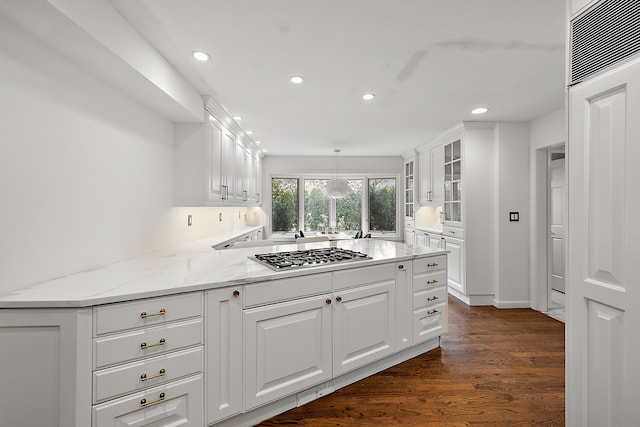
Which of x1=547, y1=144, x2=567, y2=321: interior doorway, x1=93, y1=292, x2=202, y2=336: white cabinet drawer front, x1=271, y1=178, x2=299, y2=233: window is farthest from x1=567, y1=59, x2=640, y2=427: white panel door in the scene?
x1=271, y1=178, x2=299, y2=233: window

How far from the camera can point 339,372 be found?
202 centimetres

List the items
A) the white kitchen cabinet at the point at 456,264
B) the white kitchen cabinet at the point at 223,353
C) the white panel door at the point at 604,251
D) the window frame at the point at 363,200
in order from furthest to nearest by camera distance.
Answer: the window frame at the point at 363,200 → the white kitchen cabinet at the point at 456,264 → the white kitchen cabinet at the point at 223,353 → the white panel door at the point at 604,251

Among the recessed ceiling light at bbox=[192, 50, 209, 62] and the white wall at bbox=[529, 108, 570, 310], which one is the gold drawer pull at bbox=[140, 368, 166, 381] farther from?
the white wall at bbox=[529, 108, 570, 310]

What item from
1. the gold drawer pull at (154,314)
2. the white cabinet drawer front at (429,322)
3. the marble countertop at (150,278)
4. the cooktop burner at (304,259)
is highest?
the cooktop burner at (304,259)

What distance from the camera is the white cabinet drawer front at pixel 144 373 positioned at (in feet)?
4.17

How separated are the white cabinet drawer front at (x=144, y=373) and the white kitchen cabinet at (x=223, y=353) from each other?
0.09 meters

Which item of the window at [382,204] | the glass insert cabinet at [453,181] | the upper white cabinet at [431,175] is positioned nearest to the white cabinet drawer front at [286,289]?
the glass insert cabinet at [453,181]

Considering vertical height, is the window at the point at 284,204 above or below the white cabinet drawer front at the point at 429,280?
above

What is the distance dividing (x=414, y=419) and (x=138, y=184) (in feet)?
8.54

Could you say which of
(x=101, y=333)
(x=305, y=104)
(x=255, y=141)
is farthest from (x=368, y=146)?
(x=101, y=333)

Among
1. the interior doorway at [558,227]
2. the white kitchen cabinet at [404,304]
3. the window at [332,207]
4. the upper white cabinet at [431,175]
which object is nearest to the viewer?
the white kitchen cabinet at [404,304]

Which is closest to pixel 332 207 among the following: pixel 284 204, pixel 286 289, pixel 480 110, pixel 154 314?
pixel 284 204

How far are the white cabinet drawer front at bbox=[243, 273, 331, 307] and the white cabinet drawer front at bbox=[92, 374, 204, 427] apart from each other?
1.54 ft

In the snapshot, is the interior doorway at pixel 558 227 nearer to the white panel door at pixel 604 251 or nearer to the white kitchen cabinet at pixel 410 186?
the white kitchen cabinet at pixel 410 186
